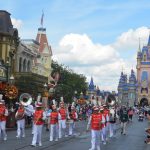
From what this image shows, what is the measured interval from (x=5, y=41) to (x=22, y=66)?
9.90 metres

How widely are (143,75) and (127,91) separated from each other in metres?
13.8

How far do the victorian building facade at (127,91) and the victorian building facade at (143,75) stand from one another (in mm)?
3323

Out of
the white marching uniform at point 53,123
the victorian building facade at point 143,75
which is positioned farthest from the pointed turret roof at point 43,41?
the victorian building facade at point 143,75

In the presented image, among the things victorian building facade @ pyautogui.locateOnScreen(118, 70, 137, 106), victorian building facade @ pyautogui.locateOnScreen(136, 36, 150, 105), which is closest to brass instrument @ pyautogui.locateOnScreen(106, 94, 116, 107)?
victorian building facade @ pyautogui.locateOnScreen(136, 36, 150, 105)

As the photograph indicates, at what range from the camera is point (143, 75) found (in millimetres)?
162250

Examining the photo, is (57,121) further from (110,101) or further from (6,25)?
(6,25)

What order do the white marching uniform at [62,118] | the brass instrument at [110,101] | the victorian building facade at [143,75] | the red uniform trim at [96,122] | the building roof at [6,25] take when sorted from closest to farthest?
the red uniform trim at [96,122] < the white marching uniform at [62,118] < the brass instrument at [110,101] < the building roof at [6,25] < the victorian building facade at [143,75]

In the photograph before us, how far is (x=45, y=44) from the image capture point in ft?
295

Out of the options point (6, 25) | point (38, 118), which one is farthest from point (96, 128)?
point (6, 25)

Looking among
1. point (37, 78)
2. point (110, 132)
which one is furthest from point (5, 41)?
point (110, 132)

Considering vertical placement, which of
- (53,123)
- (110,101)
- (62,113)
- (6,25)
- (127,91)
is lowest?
(53,123)

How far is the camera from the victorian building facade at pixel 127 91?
169 meters

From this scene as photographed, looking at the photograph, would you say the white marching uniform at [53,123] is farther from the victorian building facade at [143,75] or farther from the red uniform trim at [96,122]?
the victorian building facade at [143,75]

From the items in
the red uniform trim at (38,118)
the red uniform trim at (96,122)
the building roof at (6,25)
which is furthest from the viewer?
the building roof at (6,25)
